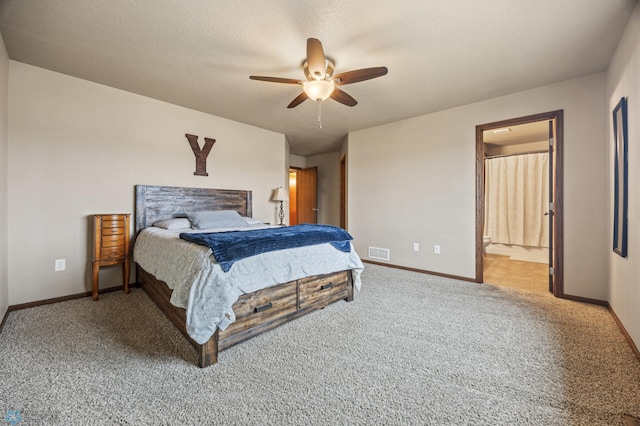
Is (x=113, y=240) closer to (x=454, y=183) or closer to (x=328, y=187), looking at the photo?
(x=454, y=183)

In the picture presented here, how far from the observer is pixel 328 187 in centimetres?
634

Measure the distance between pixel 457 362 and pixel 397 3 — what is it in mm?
2386

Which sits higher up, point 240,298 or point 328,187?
point 328,187

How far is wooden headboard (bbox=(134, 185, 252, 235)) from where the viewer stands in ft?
10.4

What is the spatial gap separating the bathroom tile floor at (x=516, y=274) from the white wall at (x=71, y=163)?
4.60 meters

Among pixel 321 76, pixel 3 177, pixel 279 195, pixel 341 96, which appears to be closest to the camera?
pixel 321 76

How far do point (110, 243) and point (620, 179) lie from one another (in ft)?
15.6

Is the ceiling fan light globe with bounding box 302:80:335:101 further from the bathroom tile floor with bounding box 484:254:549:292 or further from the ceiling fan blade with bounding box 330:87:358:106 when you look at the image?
the bathroom tile floor with bounding box 484:254:549:292

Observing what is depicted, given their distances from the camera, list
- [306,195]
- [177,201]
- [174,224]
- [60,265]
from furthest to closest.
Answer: [306,195] → [177,201] → [174,224] → [60,265]

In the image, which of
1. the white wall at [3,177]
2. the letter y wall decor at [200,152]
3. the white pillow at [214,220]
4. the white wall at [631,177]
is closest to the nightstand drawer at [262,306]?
the white pillow at [214,220]

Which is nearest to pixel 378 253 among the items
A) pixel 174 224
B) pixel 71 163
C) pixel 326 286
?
pixel 326 286

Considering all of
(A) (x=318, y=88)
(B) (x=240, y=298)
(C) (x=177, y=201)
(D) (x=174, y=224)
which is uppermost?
(A) (x=318, y=88)

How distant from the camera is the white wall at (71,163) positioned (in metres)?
2.48

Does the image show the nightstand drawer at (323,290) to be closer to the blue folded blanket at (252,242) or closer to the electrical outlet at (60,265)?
the blue folded blanket at (252,242)
